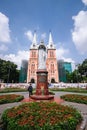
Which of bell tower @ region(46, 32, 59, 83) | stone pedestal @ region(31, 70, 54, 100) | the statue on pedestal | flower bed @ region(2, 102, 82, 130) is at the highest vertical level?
bell tower @ region(46, 32, 59, 83)

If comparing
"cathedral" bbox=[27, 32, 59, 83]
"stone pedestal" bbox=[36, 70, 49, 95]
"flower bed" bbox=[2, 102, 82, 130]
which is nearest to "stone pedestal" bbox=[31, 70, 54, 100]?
"stone pedestal" bbox=[36, 70, 49, 95]

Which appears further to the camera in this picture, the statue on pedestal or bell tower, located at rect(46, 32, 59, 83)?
bell tower, located at rect(46, 32, 59, 83)

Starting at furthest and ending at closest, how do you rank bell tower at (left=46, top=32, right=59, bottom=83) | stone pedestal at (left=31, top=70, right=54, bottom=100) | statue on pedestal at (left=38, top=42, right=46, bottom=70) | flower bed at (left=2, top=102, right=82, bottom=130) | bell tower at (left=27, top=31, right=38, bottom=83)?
1. bell tower at (left=27, top=31, right=38, bottom=83)
2. bell tower at (left=46, top=32, right=59, bottom=83)
3. statue on pedestal at (left=38, top=42, right=46, bottom=70)
4. stone pedestal at (left=31, top=70, right=54, bottom=100)
5. flower bed at (left=2, top=102, right=82, bottom=130)

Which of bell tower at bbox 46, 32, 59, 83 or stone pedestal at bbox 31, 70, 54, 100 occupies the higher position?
bell tower at bbox 46, 32, 59, 83

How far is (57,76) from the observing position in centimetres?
7538

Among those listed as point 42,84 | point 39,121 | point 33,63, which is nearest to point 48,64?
point 33,63

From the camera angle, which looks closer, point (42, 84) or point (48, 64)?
point (42, 84)

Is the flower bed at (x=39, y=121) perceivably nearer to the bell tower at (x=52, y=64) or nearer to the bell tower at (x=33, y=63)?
the bell tower at (x=52, y=64)

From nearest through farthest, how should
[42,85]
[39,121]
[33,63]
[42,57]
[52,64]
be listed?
[39,121], [42,85], [42,57], [52,64], [33,63]

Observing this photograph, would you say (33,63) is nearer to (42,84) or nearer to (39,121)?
(42,84)

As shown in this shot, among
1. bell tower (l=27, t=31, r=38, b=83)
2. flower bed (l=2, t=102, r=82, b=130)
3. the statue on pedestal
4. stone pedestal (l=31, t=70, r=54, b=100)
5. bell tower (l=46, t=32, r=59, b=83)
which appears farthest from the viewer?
bell tower (l=27, t=31, r=38, b=83)

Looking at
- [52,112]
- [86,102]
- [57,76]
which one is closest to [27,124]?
[52,112]

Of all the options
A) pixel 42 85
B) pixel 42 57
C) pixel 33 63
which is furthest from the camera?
pixel 33 63

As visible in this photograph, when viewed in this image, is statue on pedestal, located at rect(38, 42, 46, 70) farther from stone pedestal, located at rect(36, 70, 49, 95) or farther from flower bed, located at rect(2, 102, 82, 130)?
flower bed, located at rect(2, 102, 82, 130)
